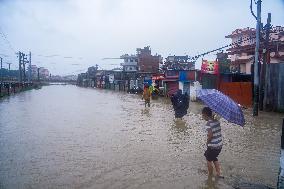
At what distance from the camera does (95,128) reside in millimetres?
14086

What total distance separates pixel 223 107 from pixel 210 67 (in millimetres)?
24198

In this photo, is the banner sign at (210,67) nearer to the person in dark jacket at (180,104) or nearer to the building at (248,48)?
the building at (248,48)

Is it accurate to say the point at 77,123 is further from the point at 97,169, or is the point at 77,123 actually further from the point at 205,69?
the point at 205,69

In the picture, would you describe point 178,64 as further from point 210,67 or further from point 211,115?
point 211,115

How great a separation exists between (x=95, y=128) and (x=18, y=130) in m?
3.01

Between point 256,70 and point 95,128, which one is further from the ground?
point 256,70

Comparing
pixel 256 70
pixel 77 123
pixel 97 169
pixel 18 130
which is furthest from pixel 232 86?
pixel 97 169

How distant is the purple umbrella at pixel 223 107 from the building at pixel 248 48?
15883mm

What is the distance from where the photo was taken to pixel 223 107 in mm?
6473

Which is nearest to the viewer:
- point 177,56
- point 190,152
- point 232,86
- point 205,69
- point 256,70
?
point 190,152

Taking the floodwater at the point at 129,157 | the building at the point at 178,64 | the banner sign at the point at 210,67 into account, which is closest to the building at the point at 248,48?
the banner sign at the point at 210,67

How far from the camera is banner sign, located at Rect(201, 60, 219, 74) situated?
29.6 m

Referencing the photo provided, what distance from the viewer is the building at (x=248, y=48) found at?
77.2 ft

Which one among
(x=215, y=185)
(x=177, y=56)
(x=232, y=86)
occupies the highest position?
(x=177, y=56)
